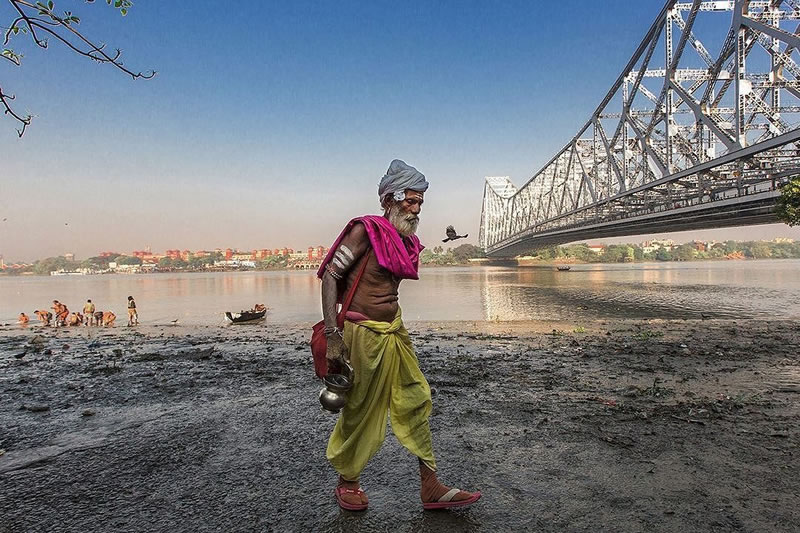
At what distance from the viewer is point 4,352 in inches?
362

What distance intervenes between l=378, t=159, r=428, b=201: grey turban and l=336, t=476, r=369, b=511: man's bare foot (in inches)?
60.6

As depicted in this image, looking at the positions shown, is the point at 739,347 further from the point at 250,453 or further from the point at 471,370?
the point at 250,453

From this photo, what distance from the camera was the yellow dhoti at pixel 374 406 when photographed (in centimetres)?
255

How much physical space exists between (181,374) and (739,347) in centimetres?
856

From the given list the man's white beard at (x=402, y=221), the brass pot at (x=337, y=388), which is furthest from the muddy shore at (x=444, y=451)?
the man's white beard at (x=402, y=221)

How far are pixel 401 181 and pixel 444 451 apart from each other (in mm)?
1887

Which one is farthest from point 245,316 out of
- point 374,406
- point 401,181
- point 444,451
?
point 401,181

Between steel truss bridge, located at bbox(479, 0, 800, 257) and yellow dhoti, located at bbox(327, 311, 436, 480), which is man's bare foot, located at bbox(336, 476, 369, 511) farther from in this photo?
steel truss bridge, located at bbox(479, 0, 800, 257)

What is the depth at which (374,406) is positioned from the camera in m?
2.59

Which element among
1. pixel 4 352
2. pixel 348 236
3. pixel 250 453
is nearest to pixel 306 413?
pixel 250 453

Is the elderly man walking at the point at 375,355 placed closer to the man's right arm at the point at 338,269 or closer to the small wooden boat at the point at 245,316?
the man's right arm at the point at 338,269

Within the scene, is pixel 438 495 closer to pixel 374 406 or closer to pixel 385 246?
pixel 374 406

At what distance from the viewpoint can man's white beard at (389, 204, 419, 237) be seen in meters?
2.69

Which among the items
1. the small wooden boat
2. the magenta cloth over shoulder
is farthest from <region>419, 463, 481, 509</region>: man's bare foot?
the small wooden boat
